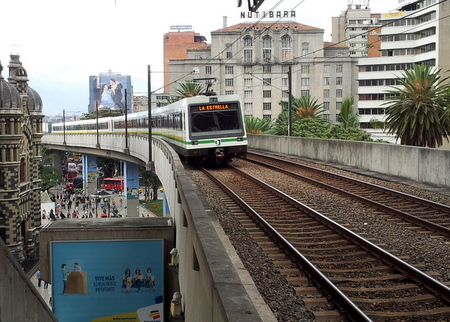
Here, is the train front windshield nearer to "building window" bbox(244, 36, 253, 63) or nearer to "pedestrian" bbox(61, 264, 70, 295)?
"pedestrian" bbox(61, 264, 70, 295)

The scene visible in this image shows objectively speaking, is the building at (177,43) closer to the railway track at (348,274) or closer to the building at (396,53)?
the building at (396,53)

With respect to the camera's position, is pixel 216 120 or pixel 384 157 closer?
pixel 384 157

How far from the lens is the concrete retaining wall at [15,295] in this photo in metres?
8.99

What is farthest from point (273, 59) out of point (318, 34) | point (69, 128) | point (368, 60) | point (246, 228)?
point (246, 228)

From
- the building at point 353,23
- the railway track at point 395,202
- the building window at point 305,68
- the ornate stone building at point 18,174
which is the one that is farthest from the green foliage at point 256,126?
the building at point 353,23

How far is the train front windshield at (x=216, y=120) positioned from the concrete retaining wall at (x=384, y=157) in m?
4.19

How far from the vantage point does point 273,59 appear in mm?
102875

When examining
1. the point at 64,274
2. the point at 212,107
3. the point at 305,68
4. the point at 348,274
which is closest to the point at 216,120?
the point at 212,107

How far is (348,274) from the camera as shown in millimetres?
8031

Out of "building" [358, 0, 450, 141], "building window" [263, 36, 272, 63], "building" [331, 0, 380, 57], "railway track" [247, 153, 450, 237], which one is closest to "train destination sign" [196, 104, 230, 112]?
"railway track" [247, 153, 450, 237]

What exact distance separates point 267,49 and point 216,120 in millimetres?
81923

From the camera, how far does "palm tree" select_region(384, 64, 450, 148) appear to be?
26203 mm

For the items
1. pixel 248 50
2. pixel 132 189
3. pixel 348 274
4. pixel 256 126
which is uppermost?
pixel 248 50

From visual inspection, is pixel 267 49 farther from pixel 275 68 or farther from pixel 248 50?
pixel 275 68
